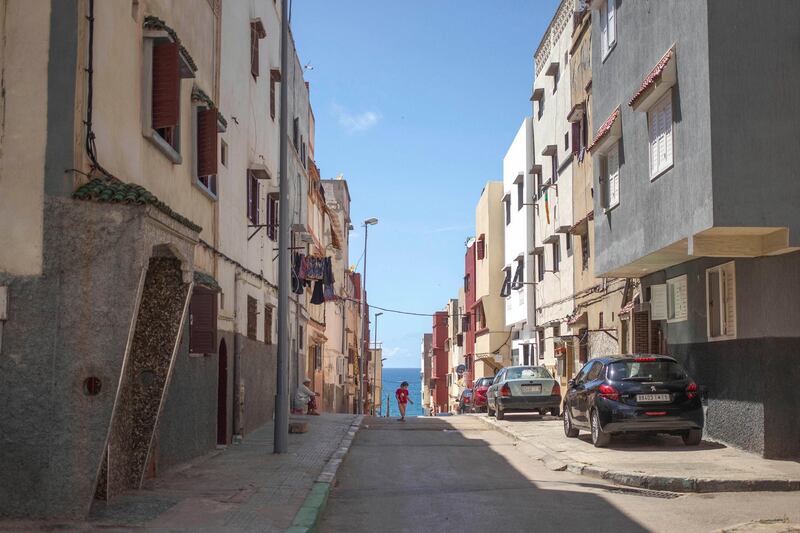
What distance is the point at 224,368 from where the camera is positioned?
755 inches

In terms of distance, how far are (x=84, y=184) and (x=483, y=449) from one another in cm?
1174

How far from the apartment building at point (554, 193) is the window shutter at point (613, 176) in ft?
34.2

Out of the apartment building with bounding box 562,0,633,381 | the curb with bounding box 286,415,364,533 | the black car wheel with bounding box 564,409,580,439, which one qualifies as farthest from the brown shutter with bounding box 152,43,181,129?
the apartment building with bounding box 562,0,633,381

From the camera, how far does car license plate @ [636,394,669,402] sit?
16.3m

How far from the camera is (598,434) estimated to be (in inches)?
680

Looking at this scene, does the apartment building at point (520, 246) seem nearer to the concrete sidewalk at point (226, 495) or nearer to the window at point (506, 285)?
the window at point (506, 285)

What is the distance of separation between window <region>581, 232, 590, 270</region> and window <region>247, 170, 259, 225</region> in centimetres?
1132

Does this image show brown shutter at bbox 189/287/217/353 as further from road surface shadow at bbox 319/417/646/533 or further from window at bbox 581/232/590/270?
window at bbox 581/232/590/270

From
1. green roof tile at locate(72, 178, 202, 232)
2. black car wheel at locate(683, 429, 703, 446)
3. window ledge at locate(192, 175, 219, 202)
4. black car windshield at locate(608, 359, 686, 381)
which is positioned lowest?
black car wheel at locate(683, 429, 703, 446)

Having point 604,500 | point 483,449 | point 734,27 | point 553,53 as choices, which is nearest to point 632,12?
point 734,27

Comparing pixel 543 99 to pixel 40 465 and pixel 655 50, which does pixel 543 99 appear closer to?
pixel 655 50

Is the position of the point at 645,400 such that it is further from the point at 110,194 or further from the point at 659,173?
the point at 110,194

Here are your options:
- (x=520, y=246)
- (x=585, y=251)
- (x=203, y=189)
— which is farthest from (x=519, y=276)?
(x=203, y=189)

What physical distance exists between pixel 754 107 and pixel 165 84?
824 cm
